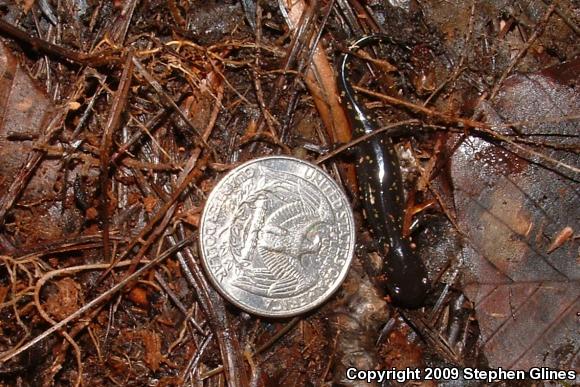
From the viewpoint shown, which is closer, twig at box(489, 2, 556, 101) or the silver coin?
the silver coin

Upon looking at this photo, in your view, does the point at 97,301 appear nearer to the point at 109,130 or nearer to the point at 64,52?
the point at 109,130

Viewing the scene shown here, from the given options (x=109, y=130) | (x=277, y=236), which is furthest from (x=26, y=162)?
(x=277, y=236)

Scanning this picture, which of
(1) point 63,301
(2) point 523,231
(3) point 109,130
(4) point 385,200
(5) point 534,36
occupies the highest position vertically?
(3) point 109,130

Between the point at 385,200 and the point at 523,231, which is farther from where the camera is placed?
the point at 385,200

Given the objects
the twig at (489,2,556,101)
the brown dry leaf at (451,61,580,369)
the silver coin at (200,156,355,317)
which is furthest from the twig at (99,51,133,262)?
the twig at (489,2,556,101)

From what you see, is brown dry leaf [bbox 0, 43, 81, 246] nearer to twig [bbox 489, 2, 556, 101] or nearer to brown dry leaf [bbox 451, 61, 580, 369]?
brown dry leaf [bbox 451, 61, 580, 369]

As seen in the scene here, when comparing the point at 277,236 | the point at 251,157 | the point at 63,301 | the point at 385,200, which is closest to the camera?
the point at 63,301
